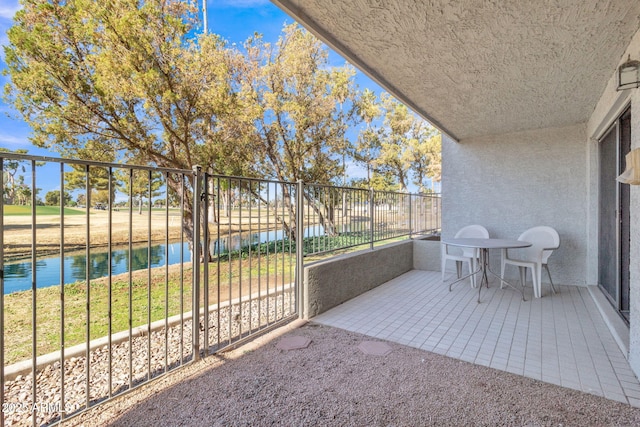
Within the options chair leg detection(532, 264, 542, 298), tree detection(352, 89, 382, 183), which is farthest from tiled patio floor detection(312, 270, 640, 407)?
tree detection(352, 89, 382, 183)

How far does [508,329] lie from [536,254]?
217 cm

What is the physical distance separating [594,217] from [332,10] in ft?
15.8

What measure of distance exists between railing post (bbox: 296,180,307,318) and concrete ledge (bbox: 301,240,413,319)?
35 millimetres

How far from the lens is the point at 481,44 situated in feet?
8.09

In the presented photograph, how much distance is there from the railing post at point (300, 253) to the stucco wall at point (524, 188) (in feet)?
11.6

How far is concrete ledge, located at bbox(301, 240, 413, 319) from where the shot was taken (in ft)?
11.5

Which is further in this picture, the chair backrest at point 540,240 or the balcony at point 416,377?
the chair backrest at point 540,240

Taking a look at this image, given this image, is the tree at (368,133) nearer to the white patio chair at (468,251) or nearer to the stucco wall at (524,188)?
the stucco wall at (524,188)

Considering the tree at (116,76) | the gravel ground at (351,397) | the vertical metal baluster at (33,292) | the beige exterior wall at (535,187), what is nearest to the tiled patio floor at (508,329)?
the gravel ground at (351,397)

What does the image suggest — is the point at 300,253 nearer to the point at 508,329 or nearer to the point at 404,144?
the point at 508,329

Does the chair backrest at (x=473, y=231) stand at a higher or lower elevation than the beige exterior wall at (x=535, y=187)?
lower

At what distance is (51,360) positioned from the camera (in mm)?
2770

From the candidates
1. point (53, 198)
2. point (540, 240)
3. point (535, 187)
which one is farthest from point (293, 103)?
point (53, 198)

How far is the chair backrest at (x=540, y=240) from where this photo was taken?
4.44 metres
